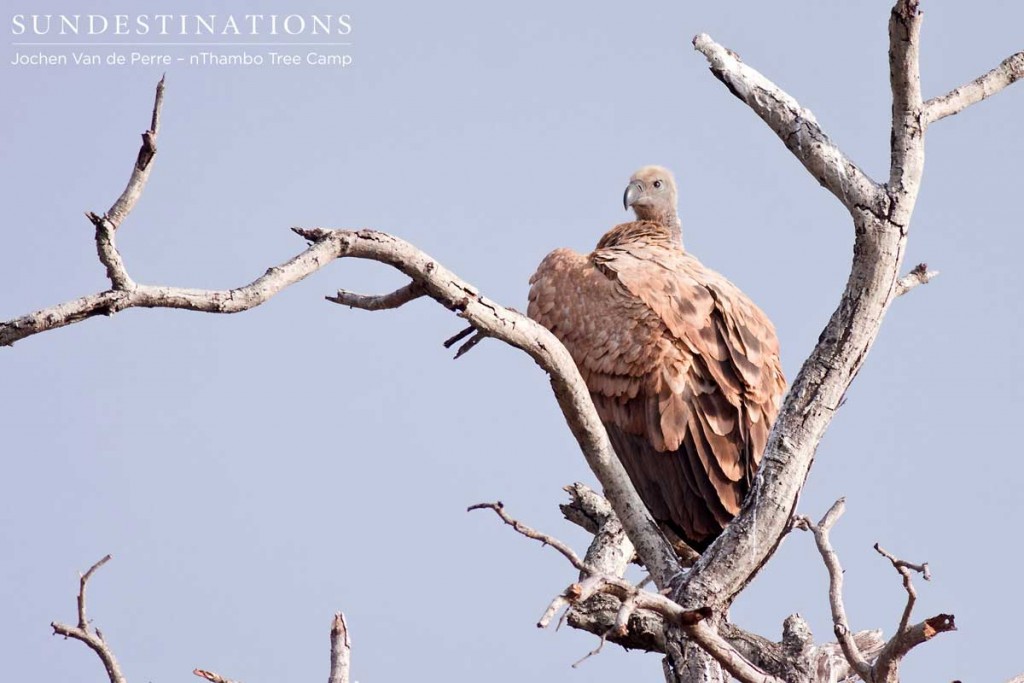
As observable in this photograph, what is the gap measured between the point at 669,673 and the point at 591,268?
2.85 meters

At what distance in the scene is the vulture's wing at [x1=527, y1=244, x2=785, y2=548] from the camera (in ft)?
21.1

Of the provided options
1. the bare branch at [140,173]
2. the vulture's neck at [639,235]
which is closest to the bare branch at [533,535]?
the bare branch at [140,173]

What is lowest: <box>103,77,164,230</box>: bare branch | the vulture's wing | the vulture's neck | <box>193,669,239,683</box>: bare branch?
<box>193,669,239,683</box>: bare branch

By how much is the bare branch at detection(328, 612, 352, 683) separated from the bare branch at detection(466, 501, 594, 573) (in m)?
0.65

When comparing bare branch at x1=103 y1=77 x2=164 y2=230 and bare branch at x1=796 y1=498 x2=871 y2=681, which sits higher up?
bare branch at x1=103 y1=77 x2=164 y2=230

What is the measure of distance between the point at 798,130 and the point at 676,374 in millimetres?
2228

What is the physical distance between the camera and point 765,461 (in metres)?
4.86

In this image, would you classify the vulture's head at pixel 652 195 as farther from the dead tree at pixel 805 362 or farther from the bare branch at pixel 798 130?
the bare branch at pixel 798 130

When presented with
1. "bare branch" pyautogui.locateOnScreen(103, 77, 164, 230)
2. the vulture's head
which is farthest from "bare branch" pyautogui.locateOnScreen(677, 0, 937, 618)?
the vulture's head

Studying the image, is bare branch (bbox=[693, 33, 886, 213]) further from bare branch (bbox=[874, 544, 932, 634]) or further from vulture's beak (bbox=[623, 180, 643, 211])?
vulture's beak (bbox=[623, 180, 643, 211])

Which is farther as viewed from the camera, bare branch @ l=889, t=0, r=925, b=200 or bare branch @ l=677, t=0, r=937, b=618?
bare branch @ l=677, t=0, r=937, b=618

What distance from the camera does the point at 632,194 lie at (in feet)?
29.4

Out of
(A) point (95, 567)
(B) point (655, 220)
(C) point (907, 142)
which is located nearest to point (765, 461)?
(C) point (907, 142)

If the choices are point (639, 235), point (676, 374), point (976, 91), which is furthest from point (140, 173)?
point (639, 235)
